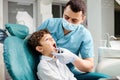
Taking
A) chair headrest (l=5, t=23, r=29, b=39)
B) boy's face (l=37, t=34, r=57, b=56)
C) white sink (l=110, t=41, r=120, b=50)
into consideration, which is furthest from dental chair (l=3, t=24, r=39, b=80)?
white sink (l=110, t=41, r=120, b=50)

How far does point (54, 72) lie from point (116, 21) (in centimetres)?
155

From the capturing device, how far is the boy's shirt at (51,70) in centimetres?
140

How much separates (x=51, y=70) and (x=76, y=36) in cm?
43

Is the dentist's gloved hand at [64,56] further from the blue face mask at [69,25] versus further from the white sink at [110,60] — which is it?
the white sink at [110,60]

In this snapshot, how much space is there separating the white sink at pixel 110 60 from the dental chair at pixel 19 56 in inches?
33.1

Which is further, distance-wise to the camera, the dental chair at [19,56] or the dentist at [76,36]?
the dentist at [76,36]

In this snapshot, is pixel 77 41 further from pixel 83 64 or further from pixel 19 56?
pixel 19 56

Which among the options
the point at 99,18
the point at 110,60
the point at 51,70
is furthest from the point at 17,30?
the point at 99,18

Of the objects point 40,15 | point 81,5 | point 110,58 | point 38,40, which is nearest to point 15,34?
point 38,40

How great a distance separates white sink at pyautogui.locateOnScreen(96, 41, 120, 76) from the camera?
216cm

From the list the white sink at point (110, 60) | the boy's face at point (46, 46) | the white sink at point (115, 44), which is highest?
the boy's face at point (46, 46)

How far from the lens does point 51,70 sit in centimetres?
144

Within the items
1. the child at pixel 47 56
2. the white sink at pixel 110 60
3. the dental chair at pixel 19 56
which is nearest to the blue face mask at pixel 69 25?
the child at pixel 47 56

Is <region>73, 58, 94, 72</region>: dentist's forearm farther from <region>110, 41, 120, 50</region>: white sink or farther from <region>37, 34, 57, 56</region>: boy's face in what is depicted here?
<region>110, 41, 120, 50</region>: white sink
